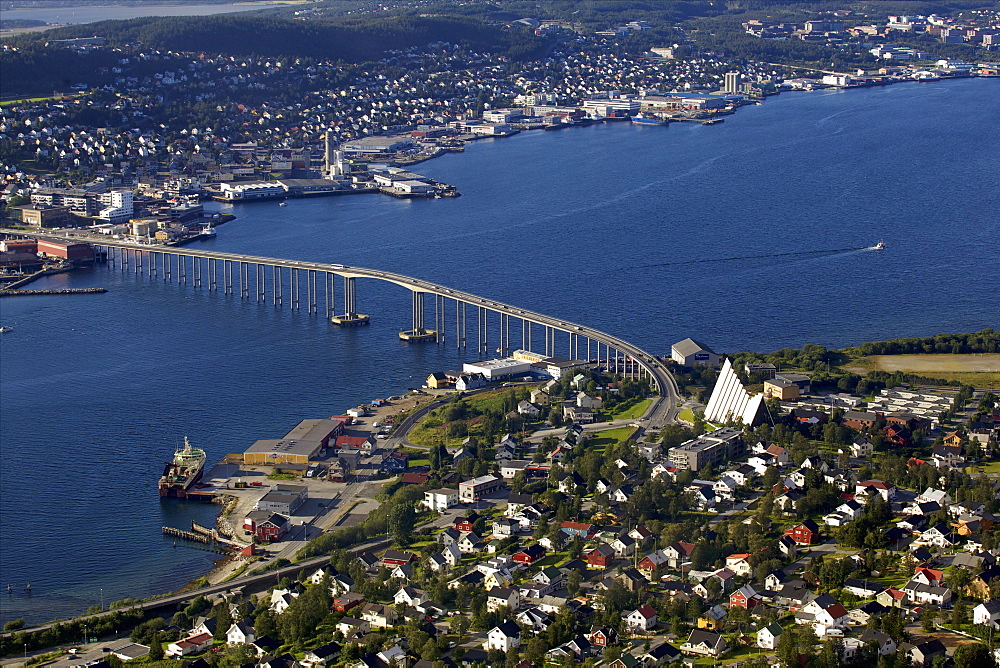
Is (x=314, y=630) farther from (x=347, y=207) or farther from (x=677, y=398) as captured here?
(x=347, y=207)

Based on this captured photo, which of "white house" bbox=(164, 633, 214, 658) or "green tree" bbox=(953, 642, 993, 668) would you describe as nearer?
"green tree" bbox=(953, 642, 993, 668)

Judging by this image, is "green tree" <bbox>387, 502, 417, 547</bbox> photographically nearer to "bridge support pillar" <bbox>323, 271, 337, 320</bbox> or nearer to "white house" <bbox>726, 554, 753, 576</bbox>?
"white house" <bbox>726, 554, 753, 576</bbox>

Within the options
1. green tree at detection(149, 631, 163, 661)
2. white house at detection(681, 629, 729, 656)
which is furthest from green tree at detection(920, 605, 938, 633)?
green tree at detection(149, 631, 163, 661)

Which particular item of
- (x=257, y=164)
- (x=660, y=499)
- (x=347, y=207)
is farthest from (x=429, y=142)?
(x=660, y=499)

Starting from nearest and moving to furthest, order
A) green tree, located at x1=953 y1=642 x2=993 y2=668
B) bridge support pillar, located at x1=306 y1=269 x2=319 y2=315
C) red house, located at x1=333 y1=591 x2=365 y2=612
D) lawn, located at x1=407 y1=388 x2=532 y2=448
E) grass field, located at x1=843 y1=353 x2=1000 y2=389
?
green tree, located at x1=953 y1=642 x2=993 y2=668
red house, located at x1=333 y1=591 x2=365 y2=612
lawn, located at x1=407 y1=388 x2=532 y2=448
grass field, located at x1=843 y1=353 x2=1000 y2=389
bridge support pillar, located at x1=306 y1=269 x2=319 y2=315

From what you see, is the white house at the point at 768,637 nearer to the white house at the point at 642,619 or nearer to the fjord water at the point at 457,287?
the white house at the point at 642,619
